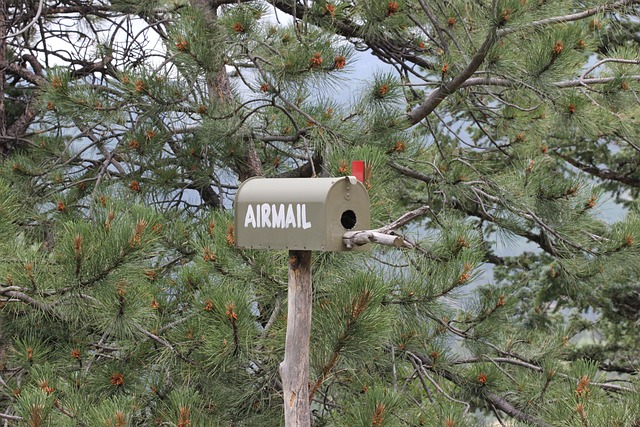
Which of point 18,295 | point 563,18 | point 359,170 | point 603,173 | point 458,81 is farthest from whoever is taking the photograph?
point 603,173

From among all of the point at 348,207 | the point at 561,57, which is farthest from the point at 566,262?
the point at 348,207

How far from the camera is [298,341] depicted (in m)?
2.11

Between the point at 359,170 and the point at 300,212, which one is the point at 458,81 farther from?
the point at 300,212

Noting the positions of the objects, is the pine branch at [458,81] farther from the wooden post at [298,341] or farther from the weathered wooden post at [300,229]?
the wooden post at [298,341]

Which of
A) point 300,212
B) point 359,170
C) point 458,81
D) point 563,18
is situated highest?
point 563,18

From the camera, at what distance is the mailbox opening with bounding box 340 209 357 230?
6.80 feet

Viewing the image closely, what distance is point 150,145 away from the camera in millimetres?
3820

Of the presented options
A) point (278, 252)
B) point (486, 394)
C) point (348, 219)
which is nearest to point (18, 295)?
point (278, 252)

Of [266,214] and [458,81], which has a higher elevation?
[458,81]

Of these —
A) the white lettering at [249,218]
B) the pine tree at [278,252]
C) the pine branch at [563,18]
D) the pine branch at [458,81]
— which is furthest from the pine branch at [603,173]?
the white lettering at [249,218]

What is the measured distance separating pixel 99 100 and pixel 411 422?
78.3 inches

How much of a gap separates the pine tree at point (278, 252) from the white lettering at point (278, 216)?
0.90 ft

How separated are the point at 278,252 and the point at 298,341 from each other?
70cm

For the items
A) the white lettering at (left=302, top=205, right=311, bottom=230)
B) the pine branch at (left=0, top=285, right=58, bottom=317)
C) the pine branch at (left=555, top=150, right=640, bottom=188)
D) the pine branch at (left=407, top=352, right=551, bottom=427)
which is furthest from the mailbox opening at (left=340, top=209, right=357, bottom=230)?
the pine branch at (left=555, top=150, right=640, bottom=188)
